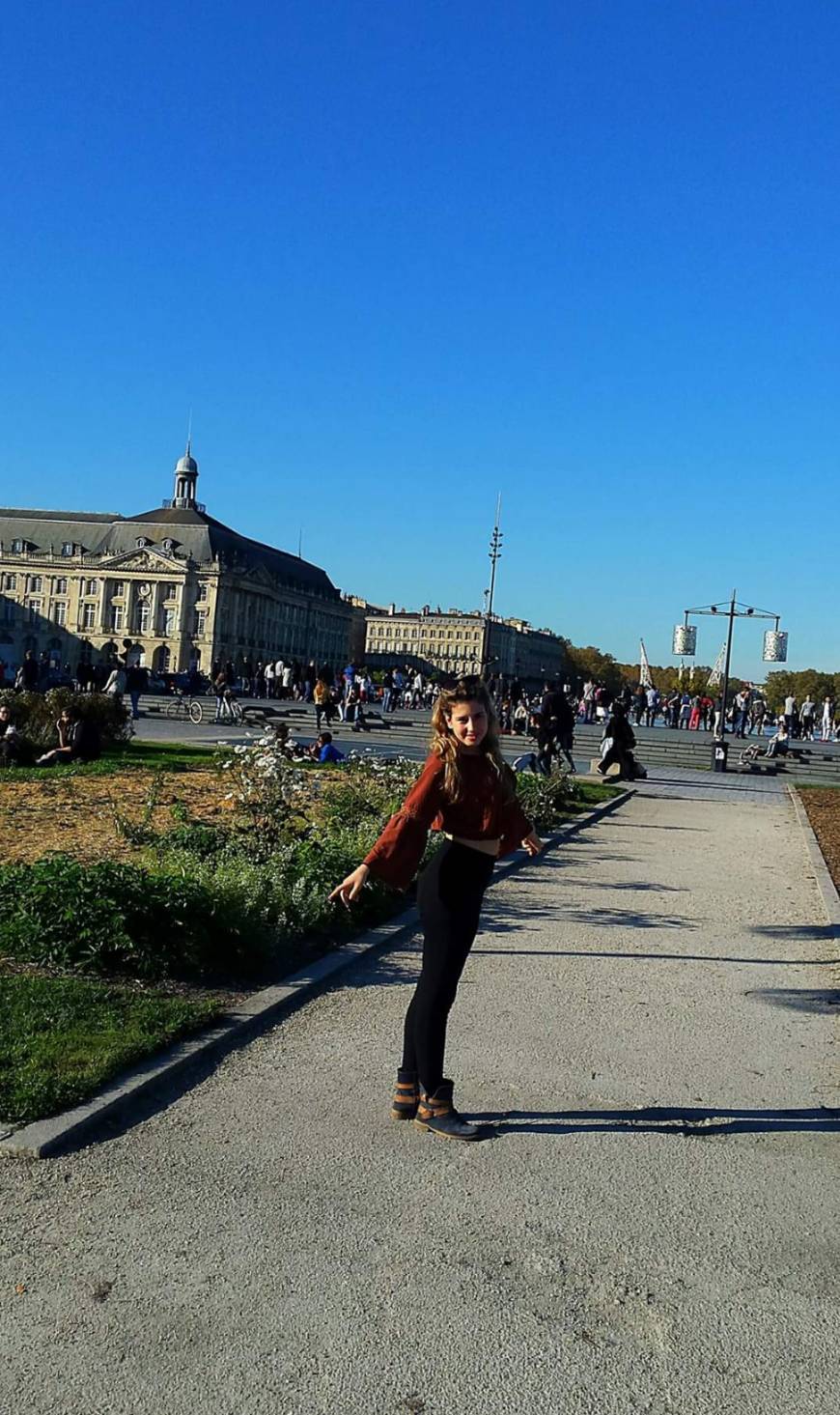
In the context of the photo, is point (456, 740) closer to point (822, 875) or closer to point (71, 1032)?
point (71, 1032)

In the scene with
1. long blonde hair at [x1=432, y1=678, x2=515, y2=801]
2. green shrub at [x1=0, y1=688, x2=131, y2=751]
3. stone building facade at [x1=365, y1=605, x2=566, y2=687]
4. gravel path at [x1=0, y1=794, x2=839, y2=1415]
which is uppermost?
stone building facade at [x1=365, y1=605, x2=566, y2=687]

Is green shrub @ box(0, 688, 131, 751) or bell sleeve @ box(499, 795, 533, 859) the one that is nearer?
bell sleeve @ box(499, 795, 533, 859)

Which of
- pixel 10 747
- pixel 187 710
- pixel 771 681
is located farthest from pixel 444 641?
pixel 10 747

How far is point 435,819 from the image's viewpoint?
4867mm

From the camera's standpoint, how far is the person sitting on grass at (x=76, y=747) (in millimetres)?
18469

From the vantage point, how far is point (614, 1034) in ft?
20.5

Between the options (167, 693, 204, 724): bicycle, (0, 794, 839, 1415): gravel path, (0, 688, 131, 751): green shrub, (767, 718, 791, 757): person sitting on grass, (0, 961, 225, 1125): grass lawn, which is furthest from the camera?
(167, 693, 204, 724): bicycle

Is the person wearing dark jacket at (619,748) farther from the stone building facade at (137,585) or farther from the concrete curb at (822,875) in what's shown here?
the stone building facade at (137,585)

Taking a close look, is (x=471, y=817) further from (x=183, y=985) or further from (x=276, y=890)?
(x=276, y=890)

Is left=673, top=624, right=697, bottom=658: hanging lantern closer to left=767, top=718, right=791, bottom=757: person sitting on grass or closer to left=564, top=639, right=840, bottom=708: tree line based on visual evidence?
left=767, top=718, right=791, bottom=757: person sitting on grass

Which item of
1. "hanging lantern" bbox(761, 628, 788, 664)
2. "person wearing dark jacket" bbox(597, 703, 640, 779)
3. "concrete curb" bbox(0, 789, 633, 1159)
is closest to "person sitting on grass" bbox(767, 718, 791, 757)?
"hanging lantern" bbox(761, 628, 788, 664)

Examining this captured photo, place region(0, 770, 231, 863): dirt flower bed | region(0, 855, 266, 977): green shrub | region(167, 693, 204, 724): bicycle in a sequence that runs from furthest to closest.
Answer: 1. region(167, 693, 204, 724): bicycle
2. region(0, 770, 231, 863): dirt flower bed
3. region(0, 855, 266, 977): green shrub

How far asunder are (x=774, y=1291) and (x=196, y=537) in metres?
128

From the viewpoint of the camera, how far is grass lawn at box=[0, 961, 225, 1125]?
465cm
